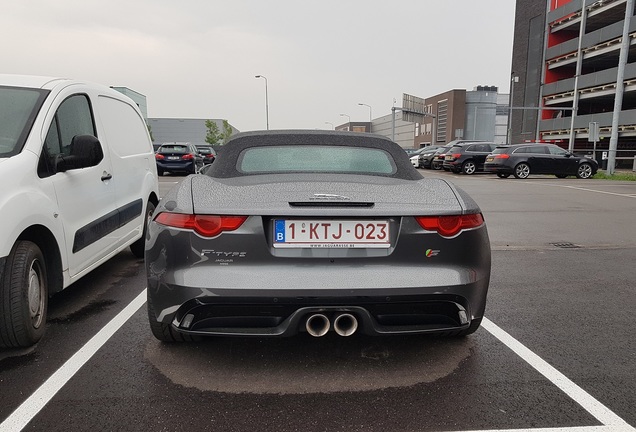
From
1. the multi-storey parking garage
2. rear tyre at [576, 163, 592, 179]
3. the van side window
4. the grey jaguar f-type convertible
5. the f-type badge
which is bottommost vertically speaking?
rear tyre at [576, 163, 592, 179]

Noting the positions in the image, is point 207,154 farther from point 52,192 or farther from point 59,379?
point 59,379

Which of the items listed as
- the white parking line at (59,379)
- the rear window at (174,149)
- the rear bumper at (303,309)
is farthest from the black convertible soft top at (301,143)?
the rear window at (174,149)

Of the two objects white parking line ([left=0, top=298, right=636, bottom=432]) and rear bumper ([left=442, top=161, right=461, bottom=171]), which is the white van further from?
rear bumper ([left=442, top=161, right=461, bottom=171])

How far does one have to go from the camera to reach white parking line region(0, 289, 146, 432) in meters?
2.34

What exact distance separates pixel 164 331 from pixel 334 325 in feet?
3.44

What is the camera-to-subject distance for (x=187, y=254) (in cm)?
259

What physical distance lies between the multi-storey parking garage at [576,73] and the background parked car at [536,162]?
48.0ft

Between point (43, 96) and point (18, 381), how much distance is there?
6.94ft

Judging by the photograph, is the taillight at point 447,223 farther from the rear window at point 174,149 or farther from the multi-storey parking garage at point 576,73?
the multi-storey parking garage at point 576,73

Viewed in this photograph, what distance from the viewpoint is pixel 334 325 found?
263cm

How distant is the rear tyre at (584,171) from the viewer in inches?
889

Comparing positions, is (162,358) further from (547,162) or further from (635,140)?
(635,140)

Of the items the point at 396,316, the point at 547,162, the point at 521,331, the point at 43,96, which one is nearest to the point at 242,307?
the point at 396,316

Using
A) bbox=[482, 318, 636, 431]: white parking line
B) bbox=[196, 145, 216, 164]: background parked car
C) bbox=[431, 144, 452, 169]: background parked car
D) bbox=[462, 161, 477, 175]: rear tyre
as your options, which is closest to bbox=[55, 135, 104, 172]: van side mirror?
bbox=[482, 318, 636, 431]: white parking line
